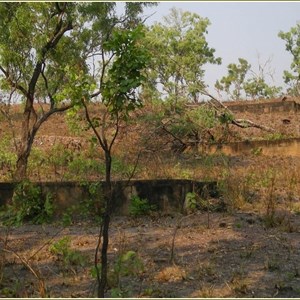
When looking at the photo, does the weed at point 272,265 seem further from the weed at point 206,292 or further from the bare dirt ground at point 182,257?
the weed at point 206,292

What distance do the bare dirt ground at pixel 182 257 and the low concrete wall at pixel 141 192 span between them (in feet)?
0.96

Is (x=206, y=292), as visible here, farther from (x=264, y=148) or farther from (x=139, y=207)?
(x=264, y=148)

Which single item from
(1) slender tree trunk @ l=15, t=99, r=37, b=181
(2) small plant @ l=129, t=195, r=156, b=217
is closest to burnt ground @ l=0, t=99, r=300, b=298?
(2) small plant @ l=129, t=195, r=156, b=217

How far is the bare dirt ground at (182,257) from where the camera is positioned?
13.4ft

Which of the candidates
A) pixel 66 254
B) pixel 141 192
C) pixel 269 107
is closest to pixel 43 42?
pixel 141 192

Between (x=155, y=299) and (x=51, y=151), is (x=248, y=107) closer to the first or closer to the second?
(x=51, y=151)

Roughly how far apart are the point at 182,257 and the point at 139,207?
7.63 ft

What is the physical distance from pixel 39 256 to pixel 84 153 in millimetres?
7632

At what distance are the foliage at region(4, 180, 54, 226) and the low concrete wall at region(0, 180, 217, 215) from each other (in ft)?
0.57

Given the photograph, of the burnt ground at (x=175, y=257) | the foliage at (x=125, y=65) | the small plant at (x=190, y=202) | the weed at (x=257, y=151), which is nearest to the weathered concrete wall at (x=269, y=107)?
the weed at (x=257, y=151)

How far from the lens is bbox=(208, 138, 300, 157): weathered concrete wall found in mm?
13008

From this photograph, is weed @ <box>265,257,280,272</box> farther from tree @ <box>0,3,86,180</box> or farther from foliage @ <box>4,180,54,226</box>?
tree @ <box>0,3,86,180</box>

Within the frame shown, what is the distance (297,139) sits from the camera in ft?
43.1

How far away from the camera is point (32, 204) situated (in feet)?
23.8
